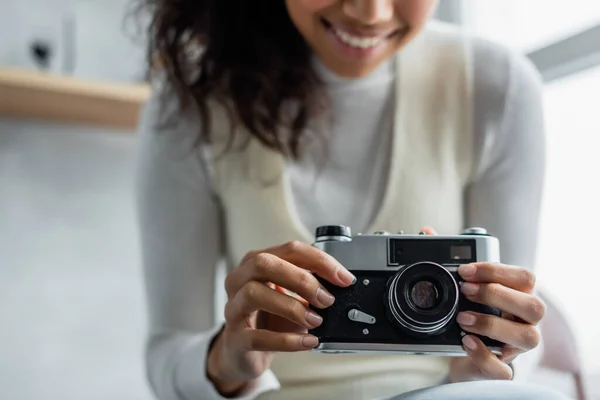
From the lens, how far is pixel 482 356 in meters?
0.48

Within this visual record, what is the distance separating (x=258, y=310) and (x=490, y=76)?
0.38 metres

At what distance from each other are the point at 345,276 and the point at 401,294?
0.13ft

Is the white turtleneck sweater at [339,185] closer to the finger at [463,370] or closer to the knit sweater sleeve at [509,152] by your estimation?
the knit sweater sleeve at [509,152]

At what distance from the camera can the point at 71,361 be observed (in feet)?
3.99

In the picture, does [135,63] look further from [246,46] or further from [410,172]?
[410,172]

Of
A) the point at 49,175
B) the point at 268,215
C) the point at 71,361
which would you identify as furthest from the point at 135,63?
the point at 268,215

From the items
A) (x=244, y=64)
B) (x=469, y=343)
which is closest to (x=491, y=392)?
(x=469, y=343)

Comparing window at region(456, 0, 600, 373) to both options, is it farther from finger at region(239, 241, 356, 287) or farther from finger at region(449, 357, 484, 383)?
finger at region(239, 241, 356, 287)

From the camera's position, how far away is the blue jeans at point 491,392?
0.38m

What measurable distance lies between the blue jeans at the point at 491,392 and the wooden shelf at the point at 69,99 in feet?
2.69

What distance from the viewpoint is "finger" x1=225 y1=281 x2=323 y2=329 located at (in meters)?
0.49

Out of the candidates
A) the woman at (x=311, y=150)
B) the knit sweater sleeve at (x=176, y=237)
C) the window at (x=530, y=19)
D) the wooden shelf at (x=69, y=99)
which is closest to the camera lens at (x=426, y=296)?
the woman at (x=311, y=150)

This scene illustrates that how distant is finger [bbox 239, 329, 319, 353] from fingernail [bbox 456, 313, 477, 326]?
3.9 inches

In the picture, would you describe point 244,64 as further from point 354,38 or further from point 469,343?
point 469,343
